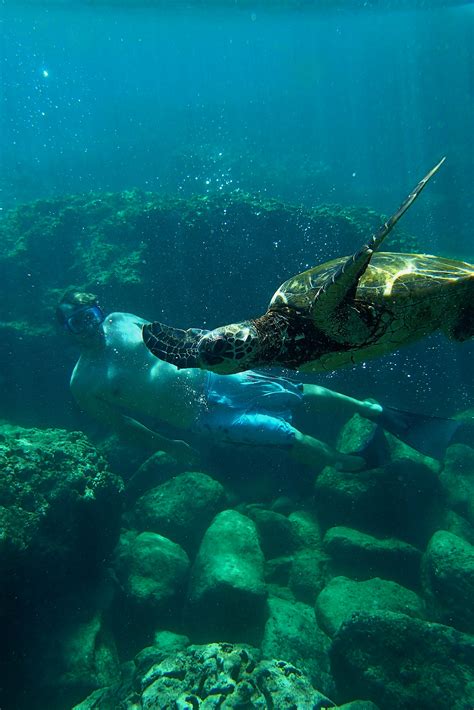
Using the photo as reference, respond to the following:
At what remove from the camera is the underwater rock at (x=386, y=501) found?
5.13m

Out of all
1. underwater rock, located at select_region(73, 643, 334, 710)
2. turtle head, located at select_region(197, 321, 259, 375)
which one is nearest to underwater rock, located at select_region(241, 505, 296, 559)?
underwater rock, located at select_region(73, 643, 334, 710)

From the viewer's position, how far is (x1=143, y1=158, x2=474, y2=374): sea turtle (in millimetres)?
2596

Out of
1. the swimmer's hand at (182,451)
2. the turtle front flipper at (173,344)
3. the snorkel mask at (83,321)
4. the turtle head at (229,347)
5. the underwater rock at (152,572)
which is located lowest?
the underwater rock at (152,572)

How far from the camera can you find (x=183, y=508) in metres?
5.18

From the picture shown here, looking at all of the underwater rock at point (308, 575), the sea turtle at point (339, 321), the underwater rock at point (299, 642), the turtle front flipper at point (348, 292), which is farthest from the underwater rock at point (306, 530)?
the turtle front flipper at point (348, 292)

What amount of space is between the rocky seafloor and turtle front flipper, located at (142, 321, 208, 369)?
7.43 ft

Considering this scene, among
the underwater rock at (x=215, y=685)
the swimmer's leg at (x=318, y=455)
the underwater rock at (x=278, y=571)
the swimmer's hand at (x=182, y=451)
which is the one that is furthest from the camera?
the swimmer's hand at (x=182, y=451)

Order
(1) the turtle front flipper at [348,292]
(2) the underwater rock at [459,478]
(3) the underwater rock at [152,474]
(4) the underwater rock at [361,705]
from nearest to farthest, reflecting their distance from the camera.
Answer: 1. (1) the turtle front flipper at [348,292]
2. (4) the underwater rock at [361,705]
3. (2) the underwater rock at [459,478]
4. (3) the underwater rock at [152,474]

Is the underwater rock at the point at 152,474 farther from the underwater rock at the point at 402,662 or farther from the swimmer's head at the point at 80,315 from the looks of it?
the underwater rock at the point at 402,662

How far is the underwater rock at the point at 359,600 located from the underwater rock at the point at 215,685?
44.3 inches

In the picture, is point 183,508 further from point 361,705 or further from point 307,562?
point 361,705

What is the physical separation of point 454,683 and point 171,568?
2.95m

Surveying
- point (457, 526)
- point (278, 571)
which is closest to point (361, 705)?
point (278, 571)

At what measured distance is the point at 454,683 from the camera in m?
3.34
